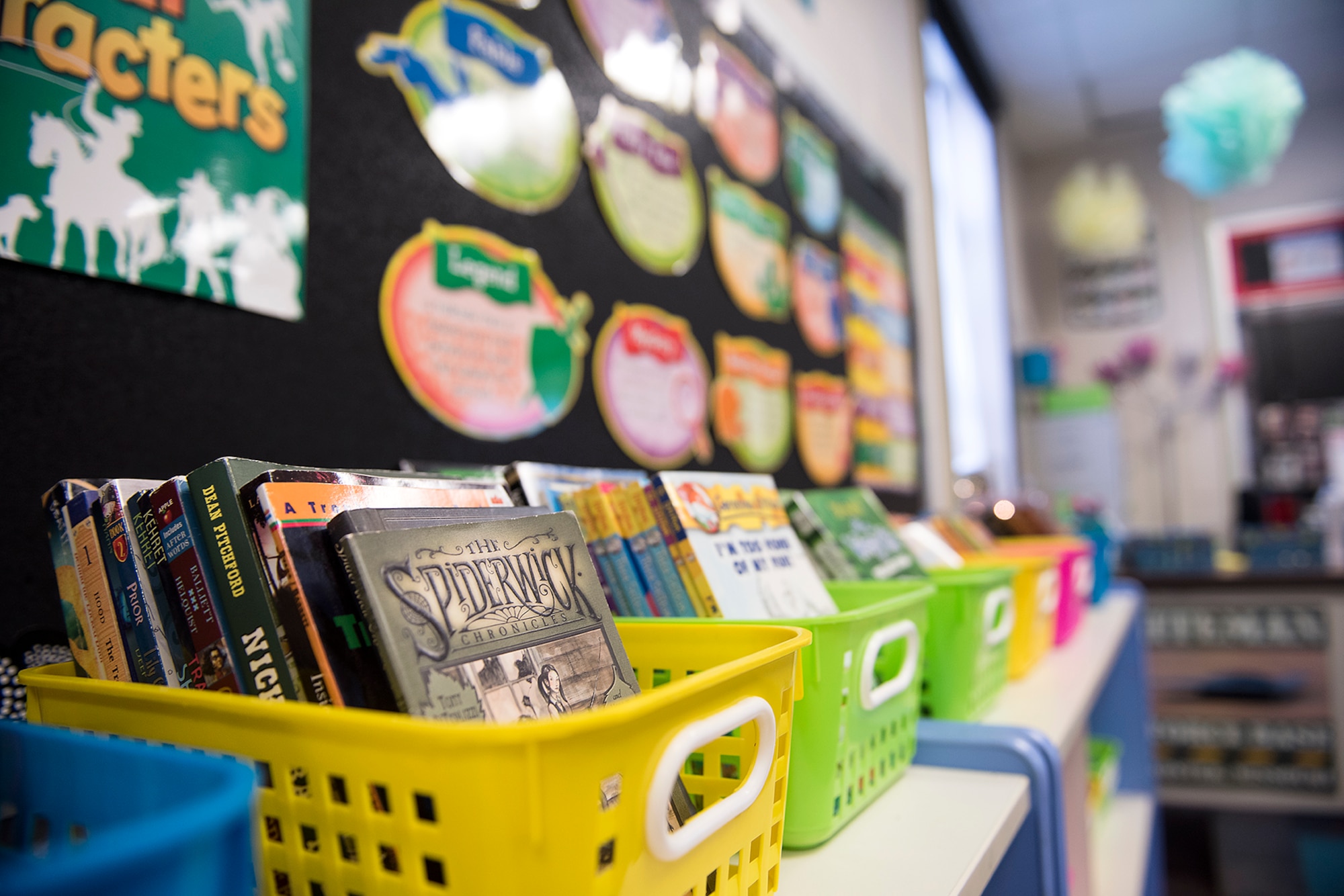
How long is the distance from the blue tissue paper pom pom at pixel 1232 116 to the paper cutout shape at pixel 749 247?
2.49m

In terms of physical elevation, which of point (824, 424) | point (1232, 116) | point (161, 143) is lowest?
point (824, 424)

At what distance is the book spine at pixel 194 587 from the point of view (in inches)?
19.0

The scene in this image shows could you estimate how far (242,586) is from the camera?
0.48 m

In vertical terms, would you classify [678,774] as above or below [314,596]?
below

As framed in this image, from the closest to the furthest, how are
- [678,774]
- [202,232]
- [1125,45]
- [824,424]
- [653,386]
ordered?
[678,774]
[202,232]
[653,386]
[824,424]
[1125,45]

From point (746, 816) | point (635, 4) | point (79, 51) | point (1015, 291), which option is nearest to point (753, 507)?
point (746, 816)

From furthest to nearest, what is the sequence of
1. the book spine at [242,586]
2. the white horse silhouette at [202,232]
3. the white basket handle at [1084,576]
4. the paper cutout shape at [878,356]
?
the paper cutout shape at [878,356] → the white basket handle at [1084,576] → the white horse silhouette at [202,232] → the book spine at [242,586]

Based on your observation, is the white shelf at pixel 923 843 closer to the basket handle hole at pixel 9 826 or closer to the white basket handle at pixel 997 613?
the white basket handle at pixel 997 613

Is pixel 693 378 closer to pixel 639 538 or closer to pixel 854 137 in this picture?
pixel 639 538

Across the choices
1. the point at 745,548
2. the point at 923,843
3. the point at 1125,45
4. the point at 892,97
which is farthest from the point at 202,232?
the point at 1125,45

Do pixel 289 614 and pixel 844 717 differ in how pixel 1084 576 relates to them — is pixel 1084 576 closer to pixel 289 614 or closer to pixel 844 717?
pixel 844 717

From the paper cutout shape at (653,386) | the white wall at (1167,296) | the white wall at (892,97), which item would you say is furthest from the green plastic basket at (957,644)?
the white wall at (1167,296)

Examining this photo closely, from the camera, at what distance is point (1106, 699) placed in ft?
6.82

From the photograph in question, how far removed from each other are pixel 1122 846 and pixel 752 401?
122 centimetres
